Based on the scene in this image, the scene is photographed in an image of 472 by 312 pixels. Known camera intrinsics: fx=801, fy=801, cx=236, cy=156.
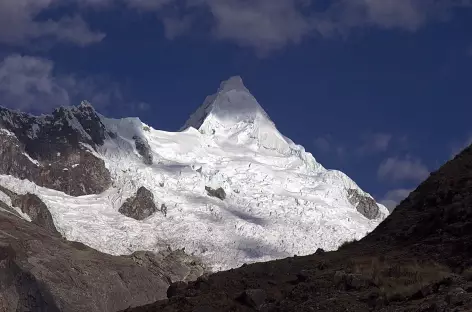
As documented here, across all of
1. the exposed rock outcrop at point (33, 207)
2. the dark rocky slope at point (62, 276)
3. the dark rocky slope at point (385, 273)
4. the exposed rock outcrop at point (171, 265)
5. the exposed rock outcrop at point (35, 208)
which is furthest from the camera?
the exposed rock outcrop at point (33, 207)

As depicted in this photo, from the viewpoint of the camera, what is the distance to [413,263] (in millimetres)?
19328

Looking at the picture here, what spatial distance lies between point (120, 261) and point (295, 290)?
128719 millimetres

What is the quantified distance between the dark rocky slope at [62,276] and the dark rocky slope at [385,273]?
97.4 m

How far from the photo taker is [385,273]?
18438 mm

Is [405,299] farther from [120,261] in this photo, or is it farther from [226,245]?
[226,245]

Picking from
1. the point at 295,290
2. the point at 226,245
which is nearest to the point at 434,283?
the point at 295,290

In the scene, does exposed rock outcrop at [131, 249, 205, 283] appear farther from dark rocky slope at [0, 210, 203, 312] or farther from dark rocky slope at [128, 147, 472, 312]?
dark rocky slope at [128, 147, 472, 312]

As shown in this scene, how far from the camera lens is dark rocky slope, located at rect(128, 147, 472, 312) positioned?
16453 mm

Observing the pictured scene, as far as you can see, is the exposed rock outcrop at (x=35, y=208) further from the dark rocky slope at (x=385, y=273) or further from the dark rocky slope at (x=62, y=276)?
the dark rocky slope at (x=385, y=273)

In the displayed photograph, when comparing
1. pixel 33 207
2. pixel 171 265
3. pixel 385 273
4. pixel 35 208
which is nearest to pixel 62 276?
pixel 171 265

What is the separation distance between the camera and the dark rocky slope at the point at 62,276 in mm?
117750

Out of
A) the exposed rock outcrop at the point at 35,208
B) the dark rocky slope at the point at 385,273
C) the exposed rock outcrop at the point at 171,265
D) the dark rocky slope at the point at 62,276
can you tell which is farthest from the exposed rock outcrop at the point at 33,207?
the dark rocky slope at the point at 385,273

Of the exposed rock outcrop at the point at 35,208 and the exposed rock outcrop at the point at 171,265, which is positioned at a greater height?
the exposed rock outcrop at the point at 35,208

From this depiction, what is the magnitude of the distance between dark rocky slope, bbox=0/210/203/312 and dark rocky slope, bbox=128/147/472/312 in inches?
3834
